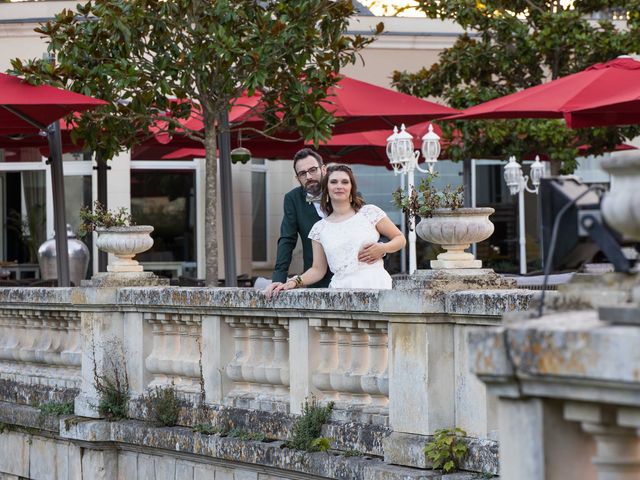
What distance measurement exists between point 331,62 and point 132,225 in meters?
3.78

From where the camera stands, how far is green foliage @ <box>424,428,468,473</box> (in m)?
6.25

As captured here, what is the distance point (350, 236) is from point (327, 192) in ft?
1.03

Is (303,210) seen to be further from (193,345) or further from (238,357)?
(193,345)

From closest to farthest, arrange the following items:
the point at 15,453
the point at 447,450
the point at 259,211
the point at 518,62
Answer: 1. the point at 447,450
2. the point at 15,453
3. the point at 518,62
4. the point at 259,211

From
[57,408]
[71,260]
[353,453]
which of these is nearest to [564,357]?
[353,453]

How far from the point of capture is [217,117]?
1295cm

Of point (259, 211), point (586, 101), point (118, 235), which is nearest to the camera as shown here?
point (118, 235)

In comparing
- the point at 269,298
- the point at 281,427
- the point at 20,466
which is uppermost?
the point at 269,298

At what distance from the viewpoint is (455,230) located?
6605 mm

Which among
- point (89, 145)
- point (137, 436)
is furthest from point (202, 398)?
point (89, 145)

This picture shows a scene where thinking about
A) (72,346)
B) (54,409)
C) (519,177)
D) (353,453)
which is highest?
(519,177)

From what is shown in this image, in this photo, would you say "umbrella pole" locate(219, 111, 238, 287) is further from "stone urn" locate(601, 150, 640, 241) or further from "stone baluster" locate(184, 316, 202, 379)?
"stone urn" locate(601, 150, 640, 241)

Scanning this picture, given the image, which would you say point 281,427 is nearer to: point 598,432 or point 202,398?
point 202,398

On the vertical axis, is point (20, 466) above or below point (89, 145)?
below
